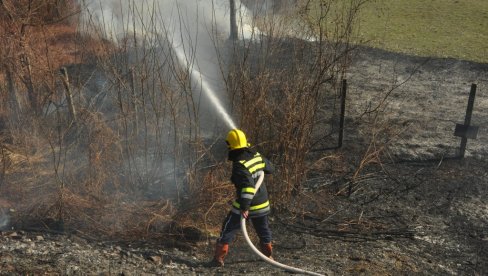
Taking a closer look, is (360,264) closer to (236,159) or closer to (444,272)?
(444,272)

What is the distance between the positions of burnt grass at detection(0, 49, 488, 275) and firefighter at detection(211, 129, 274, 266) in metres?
0.23

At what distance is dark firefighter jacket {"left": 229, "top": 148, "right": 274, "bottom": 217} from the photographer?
15.7 feet

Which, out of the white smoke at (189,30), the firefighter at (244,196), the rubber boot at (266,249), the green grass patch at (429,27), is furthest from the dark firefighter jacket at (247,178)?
the green grass patch at (429,27)

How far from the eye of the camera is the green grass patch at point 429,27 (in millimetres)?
13203

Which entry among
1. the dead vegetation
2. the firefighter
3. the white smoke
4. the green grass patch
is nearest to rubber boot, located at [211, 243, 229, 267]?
the firefighter

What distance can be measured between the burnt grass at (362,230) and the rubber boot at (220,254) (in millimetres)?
67

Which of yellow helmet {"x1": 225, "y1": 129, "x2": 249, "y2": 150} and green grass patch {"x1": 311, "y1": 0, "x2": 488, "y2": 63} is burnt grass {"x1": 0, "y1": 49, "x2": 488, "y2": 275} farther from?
green grass patch {"x1": 311, "y1": 0, "x2": 488, "y2": 63}

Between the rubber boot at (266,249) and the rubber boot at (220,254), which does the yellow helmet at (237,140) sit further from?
the rubber boot at (266,249)

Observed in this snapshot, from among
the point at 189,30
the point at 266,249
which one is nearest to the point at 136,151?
the point at 266,249

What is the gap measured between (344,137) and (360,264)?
11.8ft

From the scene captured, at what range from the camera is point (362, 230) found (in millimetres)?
6043

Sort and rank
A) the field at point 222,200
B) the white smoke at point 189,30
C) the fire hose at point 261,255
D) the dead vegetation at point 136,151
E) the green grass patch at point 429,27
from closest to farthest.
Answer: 1. the fire hose at point 261,255
2. the field at point 222,200
3. the dead vegetation at point 136,151
4. the white smoke at point 189,30
5. the green grass patch at point 429,27

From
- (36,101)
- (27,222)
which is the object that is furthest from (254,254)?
(36,101)

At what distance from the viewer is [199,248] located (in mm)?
5520
